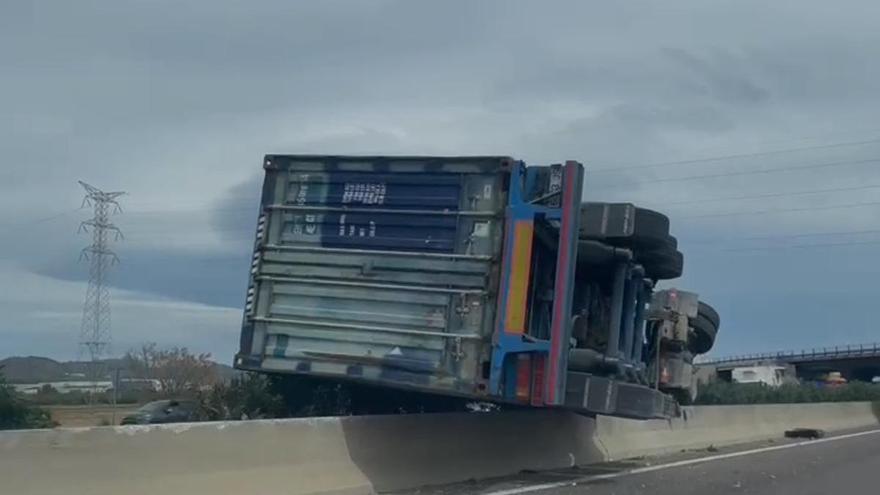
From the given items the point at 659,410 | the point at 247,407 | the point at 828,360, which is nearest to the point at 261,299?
the point at 247,407

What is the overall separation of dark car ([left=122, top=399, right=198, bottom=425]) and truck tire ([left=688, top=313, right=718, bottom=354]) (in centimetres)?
696

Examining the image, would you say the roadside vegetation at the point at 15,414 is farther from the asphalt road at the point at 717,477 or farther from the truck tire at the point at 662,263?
the truck tire at the point at 662,263

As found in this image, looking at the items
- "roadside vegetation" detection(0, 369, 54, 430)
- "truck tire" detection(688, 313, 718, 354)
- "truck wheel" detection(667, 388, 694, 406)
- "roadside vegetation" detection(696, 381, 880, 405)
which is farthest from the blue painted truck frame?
"roadside vegetation" detection(696, 381, 880, 405)

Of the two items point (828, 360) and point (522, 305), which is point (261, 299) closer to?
point (522, 305)

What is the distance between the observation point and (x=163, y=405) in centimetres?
1681

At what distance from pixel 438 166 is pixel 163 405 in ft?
16.3

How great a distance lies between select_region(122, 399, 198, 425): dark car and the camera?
52.2ft

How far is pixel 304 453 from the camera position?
12.6m

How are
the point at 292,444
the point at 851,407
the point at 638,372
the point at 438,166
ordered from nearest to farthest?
the point at 292,444, the point at 438,166, the point at 638,372, the point at 851,407

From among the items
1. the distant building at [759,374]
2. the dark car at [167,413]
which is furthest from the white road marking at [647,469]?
the distant building at [759,374]

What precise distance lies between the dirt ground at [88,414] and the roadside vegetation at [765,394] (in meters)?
13.1

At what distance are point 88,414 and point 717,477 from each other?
28.3 ft

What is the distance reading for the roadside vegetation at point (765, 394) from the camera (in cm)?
3569

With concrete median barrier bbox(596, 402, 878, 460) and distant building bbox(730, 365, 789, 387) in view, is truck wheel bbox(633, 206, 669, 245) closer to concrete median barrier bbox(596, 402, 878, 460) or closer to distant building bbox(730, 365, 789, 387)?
concrete median barrier bbox(596, 402, 878, 460)
